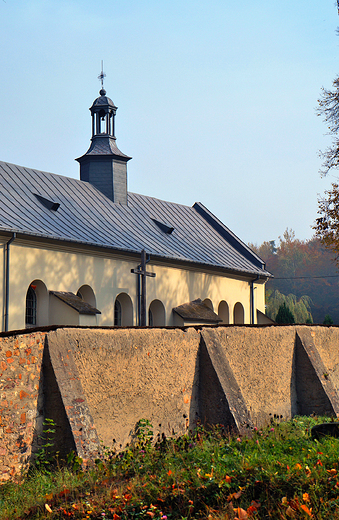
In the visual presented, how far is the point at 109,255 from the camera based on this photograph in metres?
19.9

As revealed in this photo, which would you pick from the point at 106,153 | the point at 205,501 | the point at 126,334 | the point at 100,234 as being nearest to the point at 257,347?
the point at 126,334

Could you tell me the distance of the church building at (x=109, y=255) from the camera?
17.3m

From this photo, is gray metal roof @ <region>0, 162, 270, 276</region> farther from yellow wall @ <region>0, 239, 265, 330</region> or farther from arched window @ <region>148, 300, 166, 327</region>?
arched window @ <region>148, 300, 166, 327</region>

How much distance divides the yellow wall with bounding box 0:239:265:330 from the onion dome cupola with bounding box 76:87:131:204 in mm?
4561

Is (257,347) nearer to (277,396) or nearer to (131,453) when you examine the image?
(277,396)

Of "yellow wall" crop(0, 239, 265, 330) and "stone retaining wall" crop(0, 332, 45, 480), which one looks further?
"yellow wall" crop(0, 239, 265, 330)

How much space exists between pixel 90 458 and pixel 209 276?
1788 cm

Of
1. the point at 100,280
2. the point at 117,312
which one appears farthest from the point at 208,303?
the point at 100,280

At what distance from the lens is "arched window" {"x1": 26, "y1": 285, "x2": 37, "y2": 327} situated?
1758cm

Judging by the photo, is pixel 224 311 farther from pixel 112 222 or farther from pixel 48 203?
pixel 48 203

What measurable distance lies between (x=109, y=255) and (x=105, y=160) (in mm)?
6887

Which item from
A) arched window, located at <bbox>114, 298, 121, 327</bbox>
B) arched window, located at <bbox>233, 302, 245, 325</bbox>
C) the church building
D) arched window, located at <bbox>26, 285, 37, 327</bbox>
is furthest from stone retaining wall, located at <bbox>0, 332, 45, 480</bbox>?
arched window, located at <bbox>233, 302, 245, 325</bbox>

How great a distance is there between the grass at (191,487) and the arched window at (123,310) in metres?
13.6

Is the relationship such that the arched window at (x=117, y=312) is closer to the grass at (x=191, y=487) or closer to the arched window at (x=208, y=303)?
the arched window at (x=208, y=303)
